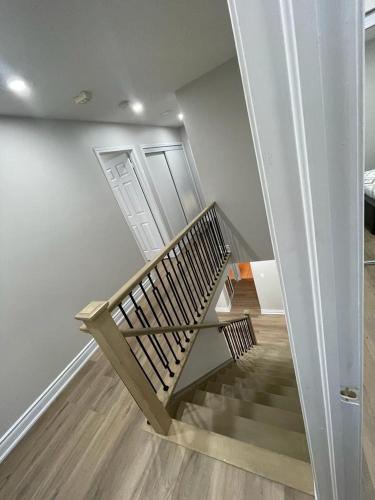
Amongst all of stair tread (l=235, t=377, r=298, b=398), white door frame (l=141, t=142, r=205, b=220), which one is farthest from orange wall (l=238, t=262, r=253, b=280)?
stair tread (l=235, t=377, r=298, b=398)

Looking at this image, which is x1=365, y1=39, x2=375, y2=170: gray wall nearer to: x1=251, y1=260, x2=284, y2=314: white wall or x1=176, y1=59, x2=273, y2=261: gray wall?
x1=176, y1=59, x2=273, y2=261: gray wall

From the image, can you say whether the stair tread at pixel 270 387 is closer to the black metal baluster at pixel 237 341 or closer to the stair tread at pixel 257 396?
the stair tread at pixel 257 396

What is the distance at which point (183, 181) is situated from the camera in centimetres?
517

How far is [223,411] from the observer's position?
5.56ft

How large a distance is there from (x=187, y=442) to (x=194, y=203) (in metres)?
4.85

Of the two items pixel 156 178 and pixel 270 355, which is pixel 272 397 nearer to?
pixel 270 355

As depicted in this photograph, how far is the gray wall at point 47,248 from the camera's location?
6.21 ft

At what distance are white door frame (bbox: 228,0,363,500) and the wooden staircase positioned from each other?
36.9 inches

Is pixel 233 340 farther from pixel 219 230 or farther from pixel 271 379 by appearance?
pixel 219 230

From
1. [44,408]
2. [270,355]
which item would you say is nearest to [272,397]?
[270,355]

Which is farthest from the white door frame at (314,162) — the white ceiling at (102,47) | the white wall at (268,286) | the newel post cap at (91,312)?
the white wall at (268,286)

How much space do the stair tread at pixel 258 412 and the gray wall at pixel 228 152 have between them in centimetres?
196

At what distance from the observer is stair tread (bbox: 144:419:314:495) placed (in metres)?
1.07

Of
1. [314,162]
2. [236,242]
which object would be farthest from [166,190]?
[314,162]
